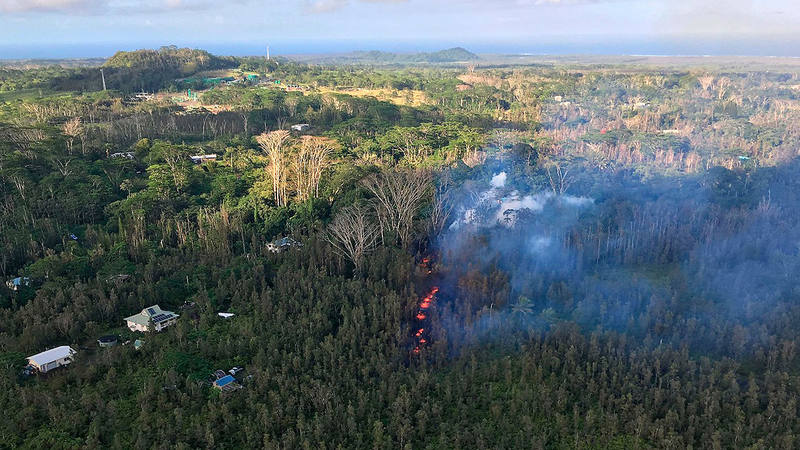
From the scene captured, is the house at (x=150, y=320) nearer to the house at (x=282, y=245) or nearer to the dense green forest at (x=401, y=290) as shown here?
the dense green forest at (x=401, y=290)

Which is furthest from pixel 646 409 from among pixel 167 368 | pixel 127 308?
pixel 127 308

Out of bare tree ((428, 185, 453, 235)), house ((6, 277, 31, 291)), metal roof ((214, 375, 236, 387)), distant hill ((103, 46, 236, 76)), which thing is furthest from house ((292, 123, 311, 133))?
metal roof ((214, 375, 236, 387))

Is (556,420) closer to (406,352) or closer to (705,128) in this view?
(406,352)

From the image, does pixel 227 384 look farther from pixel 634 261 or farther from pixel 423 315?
pixel 634 261

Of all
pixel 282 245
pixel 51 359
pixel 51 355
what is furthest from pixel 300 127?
pixel 51 359

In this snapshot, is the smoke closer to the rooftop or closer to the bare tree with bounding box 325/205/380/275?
the bare tree with bounding box 325/205/380/275

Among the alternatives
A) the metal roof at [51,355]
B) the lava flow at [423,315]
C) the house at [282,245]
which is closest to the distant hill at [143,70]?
the house at [282,245]

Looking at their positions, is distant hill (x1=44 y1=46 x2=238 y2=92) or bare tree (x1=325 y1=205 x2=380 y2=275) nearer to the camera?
bare tree (x1=325 y1=205 x2=380 y2=275)
